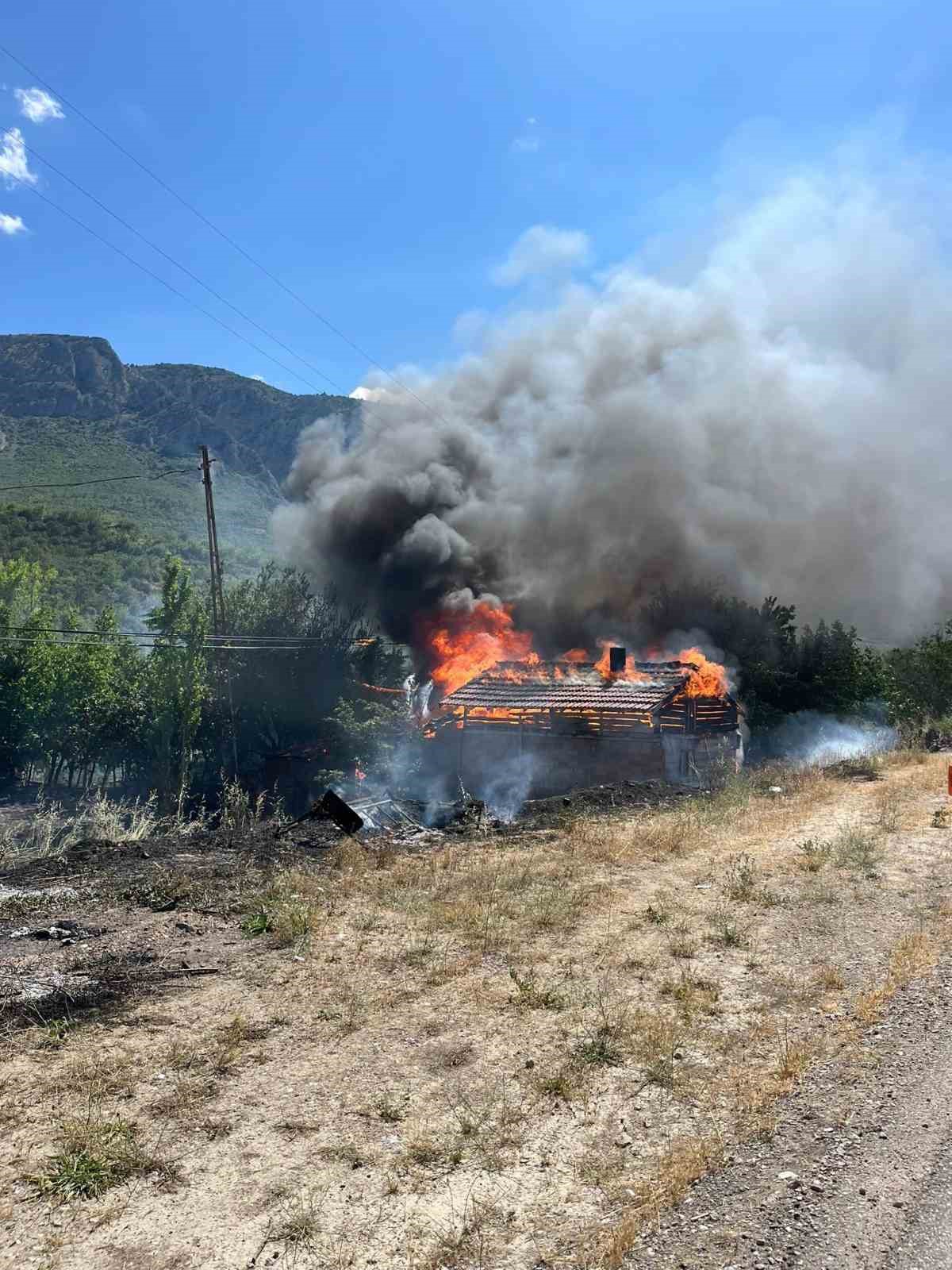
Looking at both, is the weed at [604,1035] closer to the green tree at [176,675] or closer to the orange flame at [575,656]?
the green tree at [176,675]

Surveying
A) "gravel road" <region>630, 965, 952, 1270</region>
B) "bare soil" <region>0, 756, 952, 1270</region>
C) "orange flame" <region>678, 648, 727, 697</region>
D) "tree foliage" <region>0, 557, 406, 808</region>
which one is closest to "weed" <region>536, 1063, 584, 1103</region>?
"bare soil" <region>0, 756, 952, 1270</region>

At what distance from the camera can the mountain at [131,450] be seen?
64938 millimetres

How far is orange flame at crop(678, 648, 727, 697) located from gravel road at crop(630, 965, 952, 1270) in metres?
16.5

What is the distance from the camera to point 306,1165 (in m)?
4.32

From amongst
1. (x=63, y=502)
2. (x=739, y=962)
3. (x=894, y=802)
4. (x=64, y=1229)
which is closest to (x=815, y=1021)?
(x=739, y=962)

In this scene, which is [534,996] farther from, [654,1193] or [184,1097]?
[184,1097]

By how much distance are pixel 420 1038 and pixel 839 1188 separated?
2.89 metres

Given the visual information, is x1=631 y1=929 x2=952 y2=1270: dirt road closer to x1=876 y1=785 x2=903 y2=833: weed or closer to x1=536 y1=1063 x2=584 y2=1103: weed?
x1=536 y1=1063 x2=584 y2=1103: weed

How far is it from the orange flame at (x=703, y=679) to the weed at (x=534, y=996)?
15072 mm

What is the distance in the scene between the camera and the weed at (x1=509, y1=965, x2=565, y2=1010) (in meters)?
6.34

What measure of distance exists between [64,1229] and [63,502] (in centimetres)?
8004

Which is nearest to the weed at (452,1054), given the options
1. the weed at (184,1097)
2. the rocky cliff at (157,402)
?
the weed at (184,1097)

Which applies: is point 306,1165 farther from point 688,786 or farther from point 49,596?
point 49,596

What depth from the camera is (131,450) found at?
92938 millimetres
